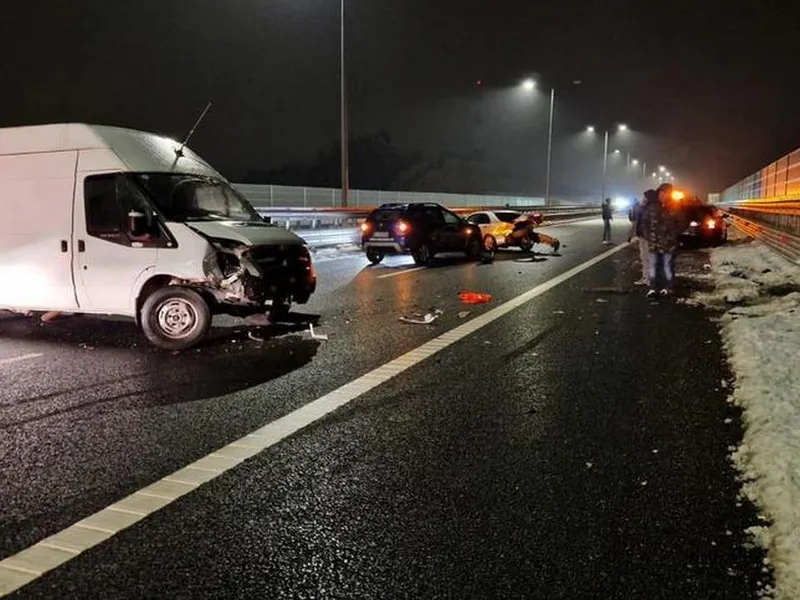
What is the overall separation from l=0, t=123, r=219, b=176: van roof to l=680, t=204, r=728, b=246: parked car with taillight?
62.8 ft

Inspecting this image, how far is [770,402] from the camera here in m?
5.15

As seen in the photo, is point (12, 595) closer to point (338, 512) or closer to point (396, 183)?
point (338, 512)

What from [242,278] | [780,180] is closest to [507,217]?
[780,180]

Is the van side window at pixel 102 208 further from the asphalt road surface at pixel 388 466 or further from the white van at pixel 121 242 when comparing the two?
the asphalt road surface at pixel 388 466

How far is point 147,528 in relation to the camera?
3412mm

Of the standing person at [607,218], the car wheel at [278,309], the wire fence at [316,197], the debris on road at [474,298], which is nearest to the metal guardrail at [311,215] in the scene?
the wire fence at [316,197]

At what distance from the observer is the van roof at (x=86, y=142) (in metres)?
7.87

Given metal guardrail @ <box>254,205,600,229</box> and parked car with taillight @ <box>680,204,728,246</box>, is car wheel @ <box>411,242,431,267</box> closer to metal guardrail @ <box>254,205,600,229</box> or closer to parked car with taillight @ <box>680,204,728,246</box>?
metal guardrail @ <box>254,205,600,229</box>

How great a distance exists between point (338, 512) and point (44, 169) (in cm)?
632

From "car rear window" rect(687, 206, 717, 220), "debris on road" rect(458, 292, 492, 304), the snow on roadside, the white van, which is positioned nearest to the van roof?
the white van

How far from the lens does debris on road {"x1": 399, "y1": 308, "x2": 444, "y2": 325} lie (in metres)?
9.41

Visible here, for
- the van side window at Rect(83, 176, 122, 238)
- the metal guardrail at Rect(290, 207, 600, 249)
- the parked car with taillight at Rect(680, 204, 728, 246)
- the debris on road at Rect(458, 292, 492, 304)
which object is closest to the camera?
the van side window at Rect(83, 176, 122, 238)

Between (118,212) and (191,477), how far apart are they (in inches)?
180

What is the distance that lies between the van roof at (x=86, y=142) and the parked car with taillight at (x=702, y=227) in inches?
754
